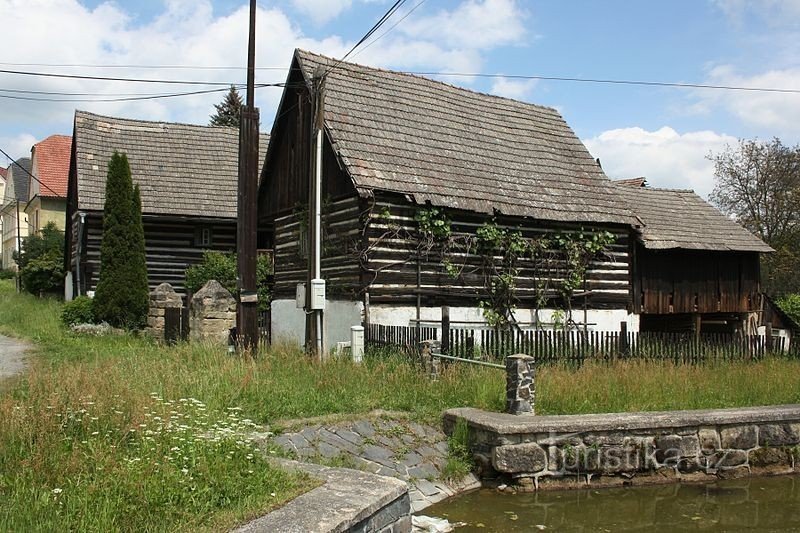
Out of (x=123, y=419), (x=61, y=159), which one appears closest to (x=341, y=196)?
(x=123, y=419)

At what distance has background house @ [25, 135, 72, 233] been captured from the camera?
35.7 meters

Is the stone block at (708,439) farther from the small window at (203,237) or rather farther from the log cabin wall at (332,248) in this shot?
the small window at (203,237)

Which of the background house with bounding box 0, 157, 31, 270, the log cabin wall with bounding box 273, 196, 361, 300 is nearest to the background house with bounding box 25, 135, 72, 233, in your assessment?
the background house with bounding box 0, 157, 31, 270

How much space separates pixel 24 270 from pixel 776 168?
35.0 meters

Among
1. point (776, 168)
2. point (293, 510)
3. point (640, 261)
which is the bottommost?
point (293, 510)

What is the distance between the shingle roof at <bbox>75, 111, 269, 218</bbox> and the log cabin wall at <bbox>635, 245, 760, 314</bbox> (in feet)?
43.2

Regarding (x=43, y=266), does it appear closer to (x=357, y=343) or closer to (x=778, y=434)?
(x=357, y=343)

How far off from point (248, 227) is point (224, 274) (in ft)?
31.0

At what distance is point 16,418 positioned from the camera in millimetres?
5906

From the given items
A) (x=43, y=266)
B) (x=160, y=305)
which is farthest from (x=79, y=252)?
(x=160, y=305)

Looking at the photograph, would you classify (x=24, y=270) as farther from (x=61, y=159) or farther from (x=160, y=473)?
(x=160, y=473)

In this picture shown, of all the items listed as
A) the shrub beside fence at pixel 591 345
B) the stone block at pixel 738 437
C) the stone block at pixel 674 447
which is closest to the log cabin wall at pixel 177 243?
the shrub beside fence at pixel 591 345

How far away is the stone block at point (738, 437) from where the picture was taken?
9.52 meters

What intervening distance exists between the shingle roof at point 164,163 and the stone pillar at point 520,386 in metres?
16.8
